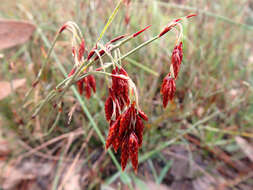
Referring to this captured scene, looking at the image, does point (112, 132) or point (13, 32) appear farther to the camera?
point (13, 32)

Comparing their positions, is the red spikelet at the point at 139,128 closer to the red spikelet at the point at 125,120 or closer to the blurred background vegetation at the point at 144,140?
the red spikelet at the point at 125,120

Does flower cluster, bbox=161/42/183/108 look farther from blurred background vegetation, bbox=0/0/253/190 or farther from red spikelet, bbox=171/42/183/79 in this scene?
blurred background vegetation, bbox=0/0/253/190

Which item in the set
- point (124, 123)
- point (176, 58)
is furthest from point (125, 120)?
point (176, 58)

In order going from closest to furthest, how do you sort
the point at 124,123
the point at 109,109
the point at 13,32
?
the point at 124,123, the point at 109,109, the point at 13,32

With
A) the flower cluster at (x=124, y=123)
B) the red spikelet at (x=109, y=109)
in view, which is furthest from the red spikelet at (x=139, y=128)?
the red spikelet at (x=109, y=109)

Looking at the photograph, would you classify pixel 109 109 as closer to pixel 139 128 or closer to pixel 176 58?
pixel 139 128

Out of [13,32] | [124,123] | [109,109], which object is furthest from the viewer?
[13,32]

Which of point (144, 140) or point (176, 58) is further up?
point (176, 58)
